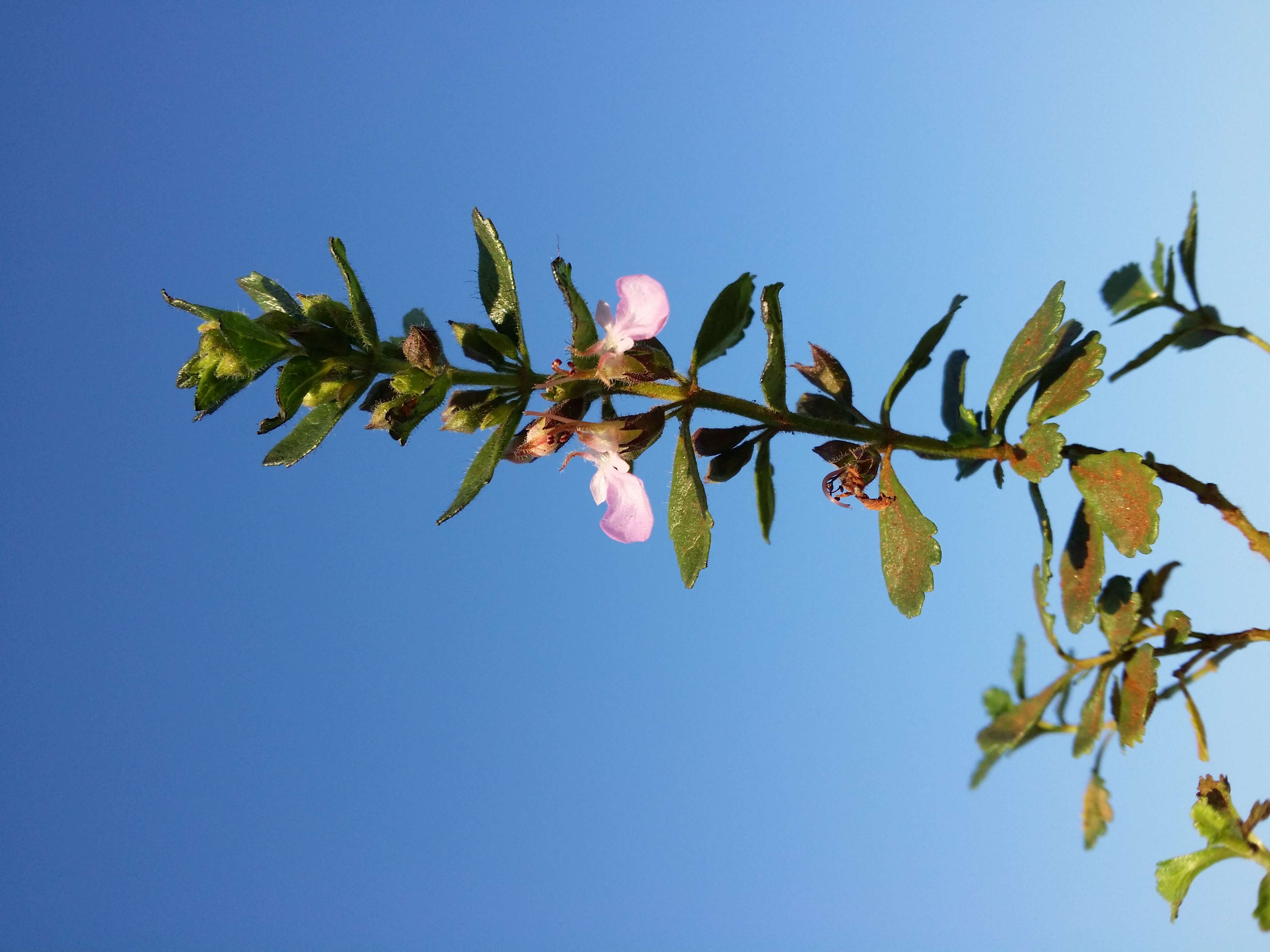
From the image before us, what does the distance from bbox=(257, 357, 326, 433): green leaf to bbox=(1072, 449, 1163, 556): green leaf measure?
1221 mm

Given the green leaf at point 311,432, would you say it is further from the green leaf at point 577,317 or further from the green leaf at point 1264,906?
the green leaf at point 1264,906

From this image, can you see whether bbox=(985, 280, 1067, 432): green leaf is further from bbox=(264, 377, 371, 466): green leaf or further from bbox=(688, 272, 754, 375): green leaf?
bbox=(264, 377, 371, 466): green leaf

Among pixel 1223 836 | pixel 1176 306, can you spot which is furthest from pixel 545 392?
pixel 1176 306

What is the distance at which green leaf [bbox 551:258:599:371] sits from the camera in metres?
1.34

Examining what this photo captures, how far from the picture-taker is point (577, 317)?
1338mm

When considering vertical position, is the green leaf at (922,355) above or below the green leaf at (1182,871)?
above

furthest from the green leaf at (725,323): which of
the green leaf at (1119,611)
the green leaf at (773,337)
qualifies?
the green leaf at (1119,611)

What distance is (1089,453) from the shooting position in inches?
60.4

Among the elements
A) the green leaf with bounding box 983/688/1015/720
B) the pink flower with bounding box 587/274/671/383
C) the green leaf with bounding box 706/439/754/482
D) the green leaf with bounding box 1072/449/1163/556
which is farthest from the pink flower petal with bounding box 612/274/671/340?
the green leaf with bounding box 983/688/1015/720

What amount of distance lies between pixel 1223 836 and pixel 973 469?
77 cm

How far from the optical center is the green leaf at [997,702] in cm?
239

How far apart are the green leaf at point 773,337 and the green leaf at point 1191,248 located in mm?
1136

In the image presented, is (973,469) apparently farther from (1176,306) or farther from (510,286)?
(510,286)

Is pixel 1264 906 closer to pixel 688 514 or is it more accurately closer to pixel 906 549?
pixel 906 549
